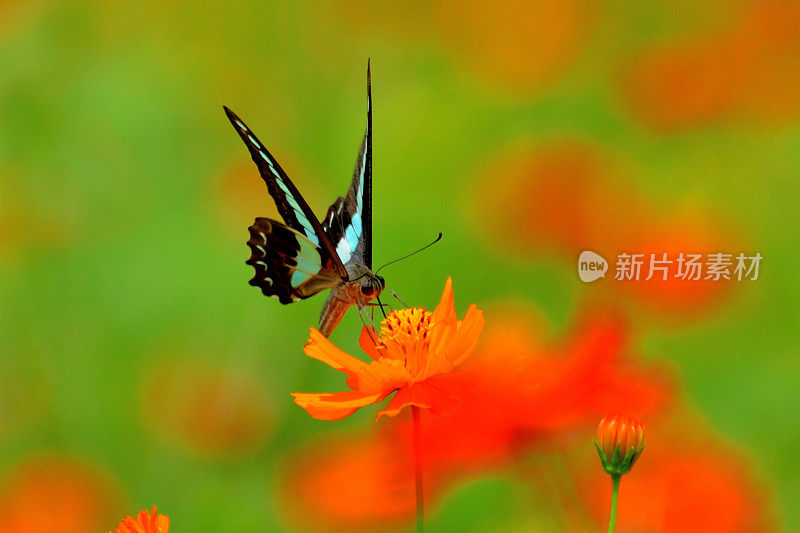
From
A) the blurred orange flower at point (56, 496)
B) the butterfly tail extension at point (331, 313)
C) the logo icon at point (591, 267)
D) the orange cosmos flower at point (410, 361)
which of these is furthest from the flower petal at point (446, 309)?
the blurred orange flower at point (56, 496)

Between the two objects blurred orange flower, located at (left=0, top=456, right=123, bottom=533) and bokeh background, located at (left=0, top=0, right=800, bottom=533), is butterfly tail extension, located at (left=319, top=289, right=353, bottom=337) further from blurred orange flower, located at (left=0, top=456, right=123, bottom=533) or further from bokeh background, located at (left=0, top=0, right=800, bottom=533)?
blurred orange flower, located at (left=0, top=456, right=123, bottom=533)

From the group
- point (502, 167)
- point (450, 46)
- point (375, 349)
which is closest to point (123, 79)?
point (450, 46)

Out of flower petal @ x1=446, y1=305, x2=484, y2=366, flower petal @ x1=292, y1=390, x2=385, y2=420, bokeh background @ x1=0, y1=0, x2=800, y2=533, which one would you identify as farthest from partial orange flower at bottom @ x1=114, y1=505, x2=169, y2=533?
bokeh background @ x1=0, y1=0, x2=800, y2=533

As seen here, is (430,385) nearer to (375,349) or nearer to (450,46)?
(375,349)

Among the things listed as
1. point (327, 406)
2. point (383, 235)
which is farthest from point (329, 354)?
point (383, 235)

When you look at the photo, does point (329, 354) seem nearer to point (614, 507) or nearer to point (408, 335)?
point (408, 335)
